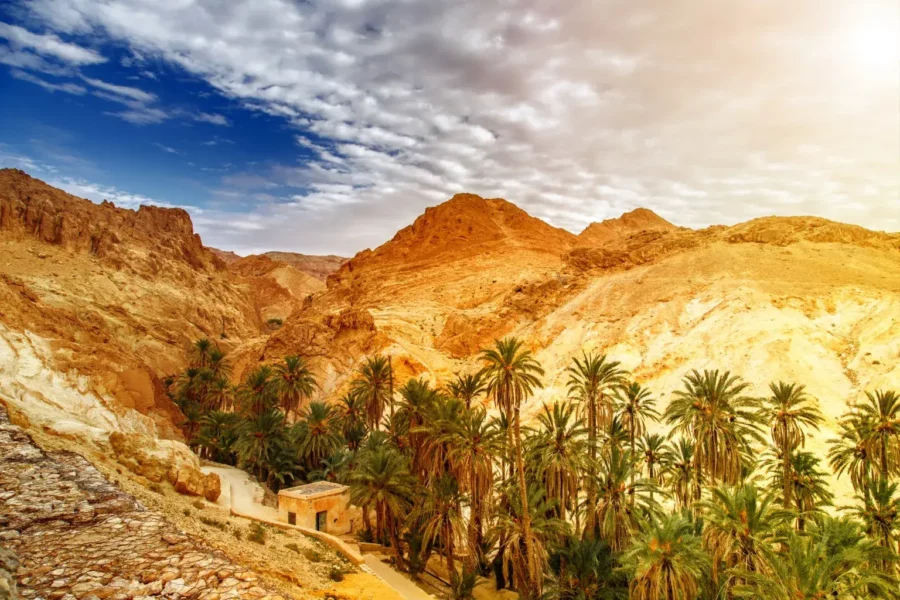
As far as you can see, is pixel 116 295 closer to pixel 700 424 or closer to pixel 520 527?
pixel 520 527

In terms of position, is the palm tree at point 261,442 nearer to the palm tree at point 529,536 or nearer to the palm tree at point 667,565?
the palm tree at point 529,536

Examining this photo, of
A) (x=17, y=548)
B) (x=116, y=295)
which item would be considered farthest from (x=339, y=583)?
(x=116, y=295)

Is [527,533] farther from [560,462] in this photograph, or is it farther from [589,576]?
[560,462]

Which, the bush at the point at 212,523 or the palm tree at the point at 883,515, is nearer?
the bush at the point at 212,523

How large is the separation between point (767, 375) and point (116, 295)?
263 ft

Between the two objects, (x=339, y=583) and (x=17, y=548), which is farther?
(x=339, y=583)

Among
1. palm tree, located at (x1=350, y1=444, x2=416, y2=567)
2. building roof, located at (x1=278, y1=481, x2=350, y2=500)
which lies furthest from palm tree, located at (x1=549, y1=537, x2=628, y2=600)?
building roof, located at (x1=278, y1=481, x2=350, y2=500)

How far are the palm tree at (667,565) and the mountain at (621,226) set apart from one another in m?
105

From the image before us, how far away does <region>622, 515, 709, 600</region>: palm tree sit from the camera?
1756 centimetres

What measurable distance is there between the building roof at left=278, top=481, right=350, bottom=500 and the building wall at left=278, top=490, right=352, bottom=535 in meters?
0.16

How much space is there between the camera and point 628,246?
239 feet

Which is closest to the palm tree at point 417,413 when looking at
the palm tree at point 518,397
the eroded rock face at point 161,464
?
the palm tree at point 518,397

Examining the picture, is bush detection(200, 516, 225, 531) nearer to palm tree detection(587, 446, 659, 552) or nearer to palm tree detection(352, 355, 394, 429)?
palm tree detection(587, 446, 659, 552)

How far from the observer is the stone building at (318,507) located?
28219 millimetres
